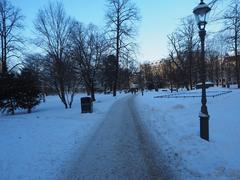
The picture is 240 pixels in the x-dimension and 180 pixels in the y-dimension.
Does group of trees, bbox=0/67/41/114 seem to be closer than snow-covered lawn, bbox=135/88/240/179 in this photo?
No

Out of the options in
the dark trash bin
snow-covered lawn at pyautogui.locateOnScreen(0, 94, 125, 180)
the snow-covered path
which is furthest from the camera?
the dark trash bin

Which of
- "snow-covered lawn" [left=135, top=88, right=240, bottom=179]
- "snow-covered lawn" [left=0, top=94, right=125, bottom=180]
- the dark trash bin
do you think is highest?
the dark trash bin

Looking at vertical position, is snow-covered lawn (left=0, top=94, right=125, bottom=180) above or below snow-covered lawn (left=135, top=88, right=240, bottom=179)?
below

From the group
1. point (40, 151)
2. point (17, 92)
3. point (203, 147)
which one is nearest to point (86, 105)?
point (17, 92)

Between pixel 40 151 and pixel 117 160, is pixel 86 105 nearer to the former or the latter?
pixel 40 151

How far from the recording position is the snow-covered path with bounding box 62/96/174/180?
657 centimetres

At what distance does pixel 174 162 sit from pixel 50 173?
3099 mm

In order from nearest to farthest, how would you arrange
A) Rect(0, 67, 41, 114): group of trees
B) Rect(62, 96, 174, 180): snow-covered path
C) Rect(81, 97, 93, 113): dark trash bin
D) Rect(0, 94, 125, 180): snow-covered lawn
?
Rect(62, 96, 174, 180): snow-covered path → Rect(0, 94, 125, 180): snow-covered lawn → Rect(81, 97, 93, 113): dark trash bin → Rect(0, 67, 41, 114): group of trees

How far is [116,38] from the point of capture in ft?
141

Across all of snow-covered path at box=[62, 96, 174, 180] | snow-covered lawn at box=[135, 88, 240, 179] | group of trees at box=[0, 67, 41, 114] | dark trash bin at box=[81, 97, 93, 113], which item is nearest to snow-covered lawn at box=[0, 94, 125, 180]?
snow-covered path at box=[62, 96, 174, 180]

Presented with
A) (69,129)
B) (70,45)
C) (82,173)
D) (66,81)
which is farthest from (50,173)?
(70,45)

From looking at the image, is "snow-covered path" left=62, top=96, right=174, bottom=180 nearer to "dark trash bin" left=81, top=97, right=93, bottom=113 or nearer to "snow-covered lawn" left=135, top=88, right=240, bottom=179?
"snow-covered lawn" left=135, top=88, right=240, bottom=179

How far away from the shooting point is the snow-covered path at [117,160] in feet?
21.6

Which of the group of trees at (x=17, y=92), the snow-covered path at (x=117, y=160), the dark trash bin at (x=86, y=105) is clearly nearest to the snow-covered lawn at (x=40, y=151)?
the snow-covered path at (x=117, y=160)
